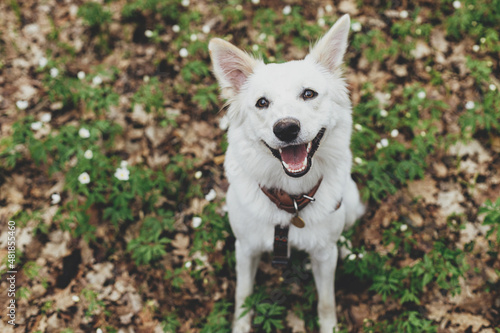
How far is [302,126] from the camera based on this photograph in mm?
2178

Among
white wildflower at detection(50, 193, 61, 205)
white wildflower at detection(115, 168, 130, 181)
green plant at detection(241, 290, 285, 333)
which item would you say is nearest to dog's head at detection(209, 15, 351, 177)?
green plant at detection(241, 290, 285, 333)

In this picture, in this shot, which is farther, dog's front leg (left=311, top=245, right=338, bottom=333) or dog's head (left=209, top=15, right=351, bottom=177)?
dog's front leg (left=311, top=245, right=338, bottom=333)

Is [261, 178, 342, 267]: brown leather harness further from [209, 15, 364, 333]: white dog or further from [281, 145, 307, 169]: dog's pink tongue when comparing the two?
[281, 145, 307, 169]: dog's pink tongue

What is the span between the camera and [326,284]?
2.87 metres

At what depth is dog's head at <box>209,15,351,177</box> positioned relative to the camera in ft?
7.25

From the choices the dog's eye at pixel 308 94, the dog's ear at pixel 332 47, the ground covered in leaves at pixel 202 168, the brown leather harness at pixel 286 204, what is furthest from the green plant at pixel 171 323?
the dog's ear at pixel 332 47

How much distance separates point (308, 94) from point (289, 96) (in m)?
0.15

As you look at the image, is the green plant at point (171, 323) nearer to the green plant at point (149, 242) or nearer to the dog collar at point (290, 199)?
the green plant at point (149, 242)

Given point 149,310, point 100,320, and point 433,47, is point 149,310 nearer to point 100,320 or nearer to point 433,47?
point 100,320

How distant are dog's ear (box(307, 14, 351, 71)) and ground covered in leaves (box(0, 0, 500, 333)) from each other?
1336 millimetres

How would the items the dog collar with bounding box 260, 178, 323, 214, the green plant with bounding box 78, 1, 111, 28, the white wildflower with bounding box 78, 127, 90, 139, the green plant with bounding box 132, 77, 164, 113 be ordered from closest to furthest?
the dog collar with bounding box 260, 178, 323, 214 → the white wildflower with bounding box 78, 127, 90, 139 → the green plant with bounding box 132, 77, 164, 113 → the green plant with bounding box 78, 1, 111, 28

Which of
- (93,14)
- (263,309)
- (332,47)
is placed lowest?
(263,309)

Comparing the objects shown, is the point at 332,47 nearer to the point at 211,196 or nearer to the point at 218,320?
the point at 211,196

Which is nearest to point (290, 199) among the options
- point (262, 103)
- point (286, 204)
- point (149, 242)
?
point (286, 204)
